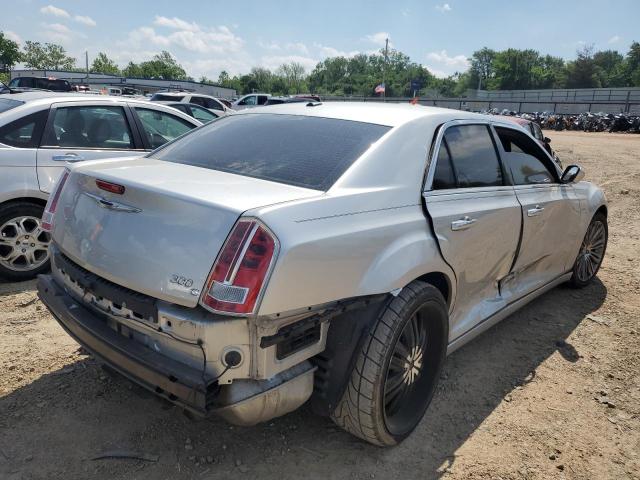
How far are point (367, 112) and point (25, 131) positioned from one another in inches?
133

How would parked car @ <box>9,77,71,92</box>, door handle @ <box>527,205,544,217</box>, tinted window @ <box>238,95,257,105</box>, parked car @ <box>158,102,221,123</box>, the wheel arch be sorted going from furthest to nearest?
tinted window @ <box>238,95,257,105</box>
parked car @ <box>9,77,71,92</box>
parked car @ <box>158,102,221,123</box>
the wheel arch
door handle @ <box>527,205,544,217</box>

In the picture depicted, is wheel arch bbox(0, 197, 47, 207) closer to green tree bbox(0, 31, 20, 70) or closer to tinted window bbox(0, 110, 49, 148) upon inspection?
tinted window bbox(0, 110, 49, 148)

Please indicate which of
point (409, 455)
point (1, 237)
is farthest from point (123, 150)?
point (409, 455)

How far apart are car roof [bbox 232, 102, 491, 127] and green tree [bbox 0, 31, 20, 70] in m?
83.7

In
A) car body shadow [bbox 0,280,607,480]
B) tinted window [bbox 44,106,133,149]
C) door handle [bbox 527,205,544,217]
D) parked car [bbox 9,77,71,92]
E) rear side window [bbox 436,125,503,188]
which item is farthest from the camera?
parked car [bbox 9,77,71,92]

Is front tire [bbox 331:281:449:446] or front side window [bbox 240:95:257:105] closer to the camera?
front tire [bbox 331:281:449:446]

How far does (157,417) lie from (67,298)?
811mm

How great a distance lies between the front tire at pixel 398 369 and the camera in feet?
7.58

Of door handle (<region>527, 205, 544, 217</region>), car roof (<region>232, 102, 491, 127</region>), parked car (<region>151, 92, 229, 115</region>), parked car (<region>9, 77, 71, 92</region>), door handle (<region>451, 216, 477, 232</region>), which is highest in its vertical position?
parked car (<region>9, 77, 71, 92</region>)

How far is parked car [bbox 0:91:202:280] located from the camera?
14.5 feet

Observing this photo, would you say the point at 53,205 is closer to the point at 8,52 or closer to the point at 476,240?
the point at 476,240

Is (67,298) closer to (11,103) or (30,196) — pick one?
(30,196)

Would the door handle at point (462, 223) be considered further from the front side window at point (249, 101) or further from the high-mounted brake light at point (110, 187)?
the front side window at point (249, 101)

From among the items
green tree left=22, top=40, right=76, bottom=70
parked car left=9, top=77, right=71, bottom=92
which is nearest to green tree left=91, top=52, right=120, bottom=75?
green tree left=22, top=40, right=76, bottom=70
